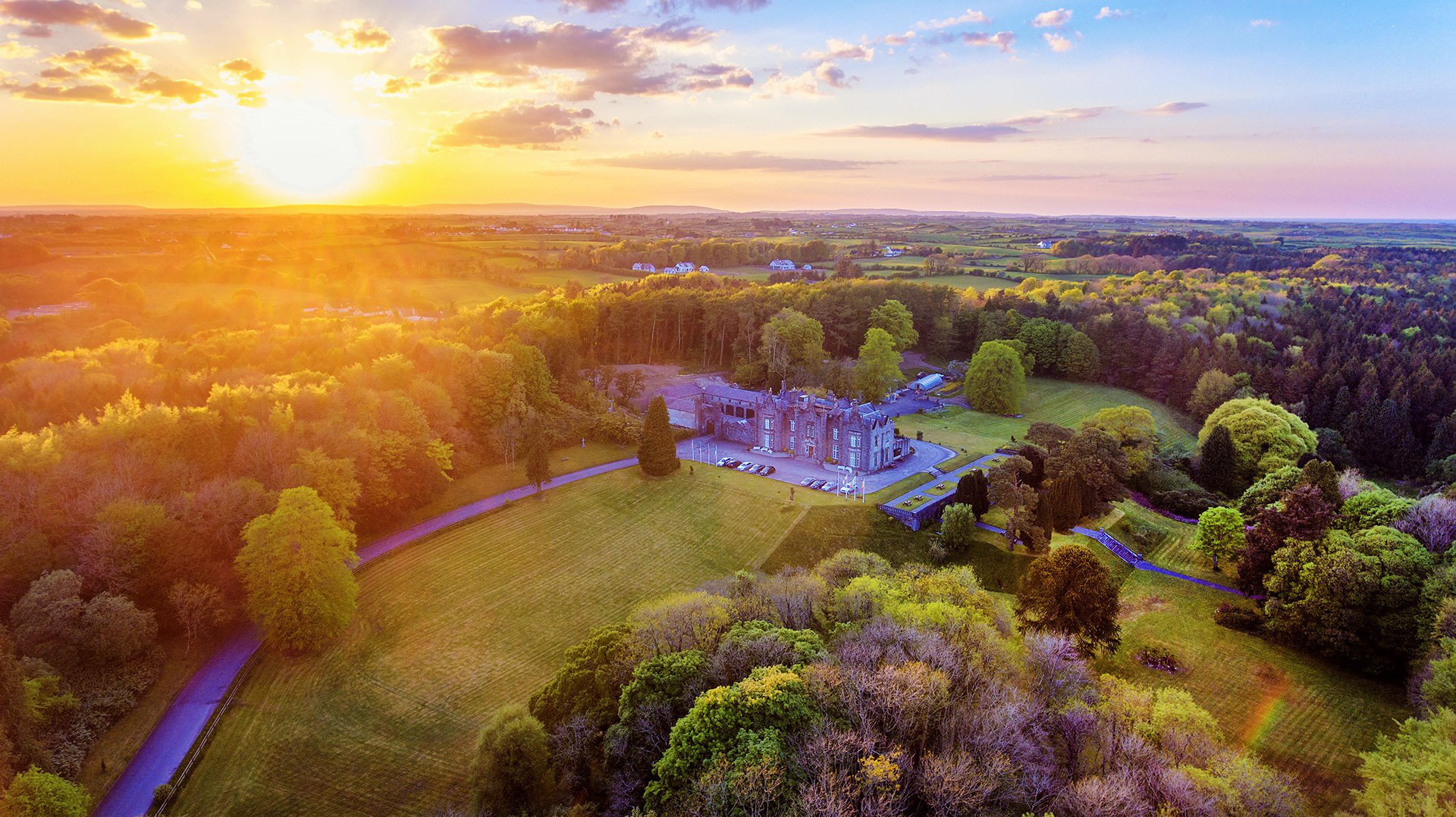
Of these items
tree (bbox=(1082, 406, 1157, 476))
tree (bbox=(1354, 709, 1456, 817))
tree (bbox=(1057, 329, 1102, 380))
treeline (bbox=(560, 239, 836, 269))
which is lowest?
tree (bbox=(1354, 709, 1456, 817))

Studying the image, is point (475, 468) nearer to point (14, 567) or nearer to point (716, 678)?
point (14, 567)

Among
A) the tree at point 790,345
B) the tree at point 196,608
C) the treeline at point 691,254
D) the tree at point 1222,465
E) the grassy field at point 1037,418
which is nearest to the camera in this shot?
the tree at point 196,608

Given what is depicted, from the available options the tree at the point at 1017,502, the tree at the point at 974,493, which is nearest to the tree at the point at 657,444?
the tree at the point at 974,493

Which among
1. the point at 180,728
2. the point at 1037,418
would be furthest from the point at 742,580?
the point at 1037,418

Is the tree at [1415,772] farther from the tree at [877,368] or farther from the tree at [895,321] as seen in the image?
the tree at [895,321]

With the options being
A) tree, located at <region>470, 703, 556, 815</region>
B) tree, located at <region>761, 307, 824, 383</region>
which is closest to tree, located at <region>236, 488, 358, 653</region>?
tree, located at <region>470, 703, 556, 815</region>

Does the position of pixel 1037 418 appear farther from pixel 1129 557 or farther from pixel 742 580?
pixel 742 580

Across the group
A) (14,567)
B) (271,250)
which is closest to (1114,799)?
(14,567)

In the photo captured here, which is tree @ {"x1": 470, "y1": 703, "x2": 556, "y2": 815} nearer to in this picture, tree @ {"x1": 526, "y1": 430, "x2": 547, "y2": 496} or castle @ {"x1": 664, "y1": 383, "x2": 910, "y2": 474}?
tree @ {"x1": 526, "y1": 430, "x2": 547, "y2": 496}
